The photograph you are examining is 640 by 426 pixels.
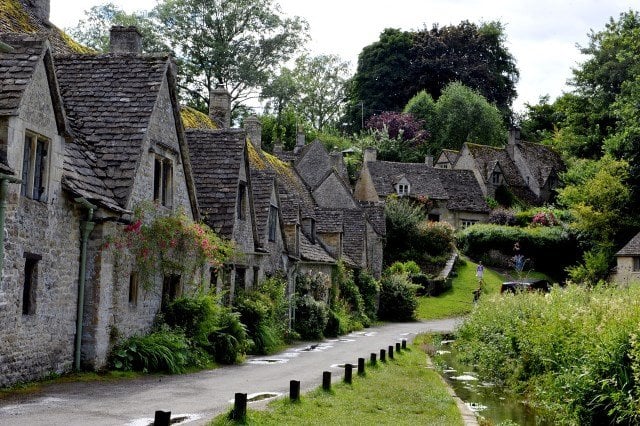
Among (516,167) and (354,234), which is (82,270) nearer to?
(354,234)

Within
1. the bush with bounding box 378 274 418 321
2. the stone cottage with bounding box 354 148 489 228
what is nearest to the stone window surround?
the bush with bounding box 378 274 418 321

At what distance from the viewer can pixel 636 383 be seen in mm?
14547

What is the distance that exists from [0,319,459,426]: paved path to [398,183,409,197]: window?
4951 centimetres

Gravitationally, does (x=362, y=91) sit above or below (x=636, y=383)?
above

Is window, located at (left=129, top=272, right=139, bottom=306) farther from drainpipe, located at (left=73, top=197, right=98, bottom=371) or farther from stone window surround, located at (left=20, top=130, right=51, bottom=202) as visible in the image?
stone window surround, located at (left=20, top=130, right=51, bottom=202)

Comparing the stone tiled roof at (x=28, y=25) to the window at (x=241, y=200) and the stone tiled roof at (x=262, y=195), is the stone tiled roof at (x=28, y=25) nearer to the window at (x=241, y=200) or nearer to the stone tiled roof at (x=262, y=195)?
the window at (x=241, y=200)

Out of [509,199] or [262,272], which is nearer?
[262,272]

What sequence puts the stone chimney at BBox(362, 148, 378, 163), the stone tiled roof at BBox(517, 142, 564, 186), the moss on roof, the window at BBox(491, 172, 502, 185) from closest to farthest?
1. the moss on roof
2. the stone chimney at BBox(362, 148, 378, 163)
3. the window at BBox(491, 172, 502, 185)
4. the stone tiled roof at BBox(517, 142, 564, 186)

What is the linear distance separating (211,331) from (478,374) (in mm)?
8491

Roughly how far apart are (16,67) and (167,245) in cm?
667

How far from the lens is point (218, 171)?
27312 millimetres

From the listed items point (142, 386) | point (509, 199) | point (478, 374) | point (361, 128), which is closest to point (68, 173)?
point (142, 386)

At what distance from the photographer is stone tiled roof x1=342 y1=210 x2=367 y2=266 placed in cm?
4909

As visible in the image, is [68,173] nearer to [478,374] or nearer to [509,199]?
[478,374]
